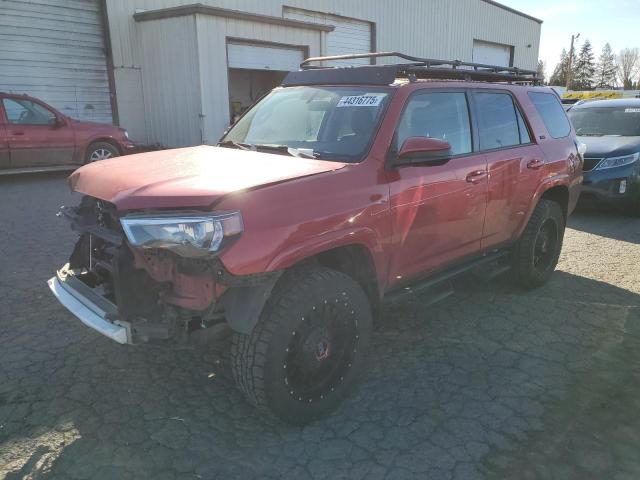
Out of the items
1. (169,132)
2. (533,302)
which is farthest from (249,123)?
(169,132)

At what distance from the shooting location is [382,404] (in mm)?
3141

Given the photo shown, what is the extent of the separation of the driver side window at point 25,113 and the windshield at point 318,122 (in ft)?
26.9

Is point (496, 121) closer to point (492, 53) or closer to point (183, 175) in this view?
point (183, 175)

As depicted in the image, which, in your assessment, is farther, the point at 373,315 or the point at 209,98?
the point at 209,98

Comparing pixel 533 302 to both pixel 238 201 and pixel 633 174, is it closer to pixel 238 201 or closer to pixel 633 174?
pixel 238 201

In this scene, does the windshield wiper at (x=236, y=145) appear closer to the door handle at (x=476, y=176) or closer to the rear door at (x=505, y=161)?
the door handle at (x=476, y=176)

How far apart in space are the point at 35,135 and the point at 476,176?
→ 31.8ft

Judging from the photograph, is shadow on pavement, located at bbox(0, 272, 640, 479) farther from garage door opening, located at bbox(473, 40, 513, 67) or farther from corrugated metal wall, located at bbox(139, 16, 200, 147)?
garage door opening, located at bbox(473, 40, 513, 67)

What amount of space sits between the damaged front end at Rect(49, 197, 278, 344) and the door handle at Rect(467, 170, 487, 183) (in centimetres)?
189

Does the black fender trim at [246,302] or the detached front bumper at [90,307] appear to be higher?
the black fender trim at [246,302]

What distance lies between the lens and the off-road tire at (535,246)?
4.79m

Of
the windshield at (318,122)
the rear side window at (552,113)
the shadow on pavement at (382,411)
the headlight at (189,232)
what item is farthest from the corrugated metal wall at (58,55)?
the headlight at (189,232)

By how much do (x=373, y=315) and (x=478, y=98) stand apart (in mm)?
2014

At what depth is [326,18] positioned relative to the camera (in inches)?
734
